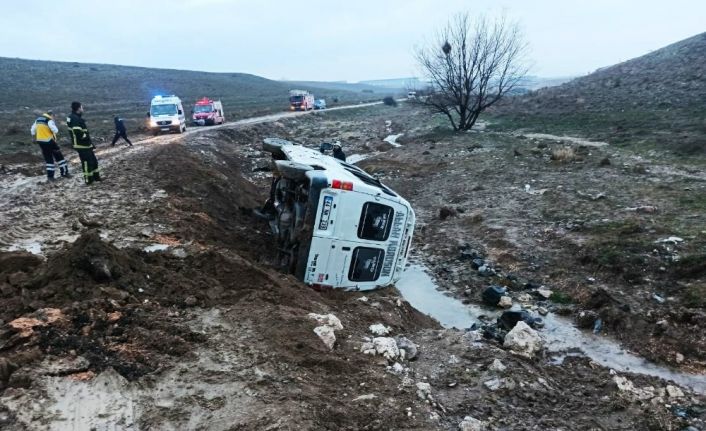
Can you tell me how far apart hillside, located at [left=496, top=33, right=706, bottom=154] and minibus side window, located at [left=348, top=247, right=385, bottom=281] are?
1360 cm

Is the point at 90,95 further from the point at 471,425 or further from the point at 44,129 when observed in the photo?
the point at 471,425

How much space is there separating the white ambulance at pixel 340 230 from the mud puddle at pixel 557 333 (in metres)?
1.21

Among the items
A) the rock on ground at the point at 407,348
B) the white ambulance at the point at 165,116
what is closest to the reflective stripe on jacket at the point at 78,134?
the rock on ground at the point at 407,348

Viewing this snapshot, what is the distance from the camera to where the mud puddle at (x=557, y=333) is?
5.95 m

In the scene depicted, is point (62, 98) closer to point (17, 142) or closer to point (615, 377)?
point (17, 142)

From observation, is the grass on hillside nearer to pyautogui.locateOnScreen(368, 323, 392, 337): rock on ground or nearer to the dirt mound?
the dirt mound

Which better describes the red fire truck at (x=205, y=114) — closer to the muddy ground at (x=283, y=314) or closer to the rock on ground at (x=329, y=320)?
the muddy ground at (x=283, y=314)

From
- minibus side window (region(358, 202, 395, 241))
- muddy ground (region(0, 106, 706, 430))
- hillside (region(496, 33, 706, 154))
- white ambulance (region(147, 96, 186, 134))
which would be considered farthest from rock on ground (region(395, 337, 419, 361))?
white ambulance (region(147, 96, 186, 134))

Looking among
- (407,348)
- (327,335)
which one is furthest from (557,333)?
(327,335)

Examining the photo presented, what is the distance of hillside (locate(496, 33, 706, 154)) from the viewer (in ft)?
63.3

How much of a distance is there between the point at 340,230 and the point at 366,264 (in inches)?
32.8

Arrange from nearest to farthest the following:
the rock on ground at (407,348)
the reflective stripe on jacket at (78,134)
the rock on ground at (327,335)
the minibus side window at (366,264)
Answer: the rock on ground at (327,335)
the rock on ground at (407,348)
the minibus side window at (366,264)
the reflective stripe on jacket at (78,134)

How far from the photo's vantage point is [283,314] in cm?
546

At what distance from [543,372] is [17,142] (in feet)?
64.1
